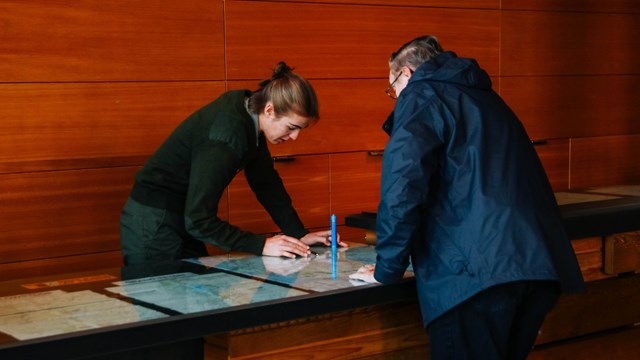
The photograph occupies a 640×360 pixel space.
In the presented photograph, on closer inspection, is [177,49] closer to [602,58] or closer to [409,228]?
[409,228]

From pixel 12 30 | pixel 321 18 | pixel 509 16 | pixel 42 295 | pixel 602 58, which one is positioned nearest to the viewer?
pixel 42 295

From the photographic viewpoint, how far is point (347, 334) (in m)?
2.85

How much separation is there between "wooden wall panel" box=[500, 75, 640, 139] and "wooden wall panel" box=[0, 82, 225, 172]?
2.31 metres

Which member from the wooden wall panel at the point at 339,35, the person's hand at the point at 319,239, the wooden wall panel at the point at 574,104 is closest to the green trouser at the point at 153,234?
the person's hand at the point at 319,239

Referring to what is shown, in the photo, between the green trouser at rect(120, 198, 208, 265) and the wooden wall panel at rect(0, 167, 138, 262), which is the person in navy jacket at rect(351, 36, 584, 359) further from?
the wooden wall panel at rect(0, 167, 138, 262)

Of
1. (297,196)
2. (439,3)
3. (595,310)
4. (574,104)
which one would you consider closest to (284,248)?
(595,310)

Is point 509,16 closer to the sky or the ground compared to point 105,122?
closer to the sky

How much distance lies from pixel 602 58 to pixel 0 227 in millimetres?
4212

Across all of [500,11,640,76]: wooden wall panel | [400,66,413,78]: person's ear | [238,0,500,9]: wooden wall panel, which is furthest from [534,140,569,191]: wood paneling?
[400,66,413,78]: person's ear

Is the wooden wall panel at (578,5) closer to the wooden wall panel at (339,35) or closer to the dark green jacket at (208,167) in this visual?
the wooden wall panel at (339,35)

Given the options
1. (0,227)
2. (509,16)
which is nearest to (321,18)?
(509,16)

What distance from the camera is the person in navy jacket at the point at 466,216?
2.61 metres

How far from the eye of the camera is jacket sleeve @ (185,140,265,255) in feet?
10.3

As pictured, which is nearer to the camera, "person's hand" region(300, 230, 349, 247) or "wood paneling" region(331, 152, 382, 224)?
"person's hand" region(300, 230, 349, 247)
